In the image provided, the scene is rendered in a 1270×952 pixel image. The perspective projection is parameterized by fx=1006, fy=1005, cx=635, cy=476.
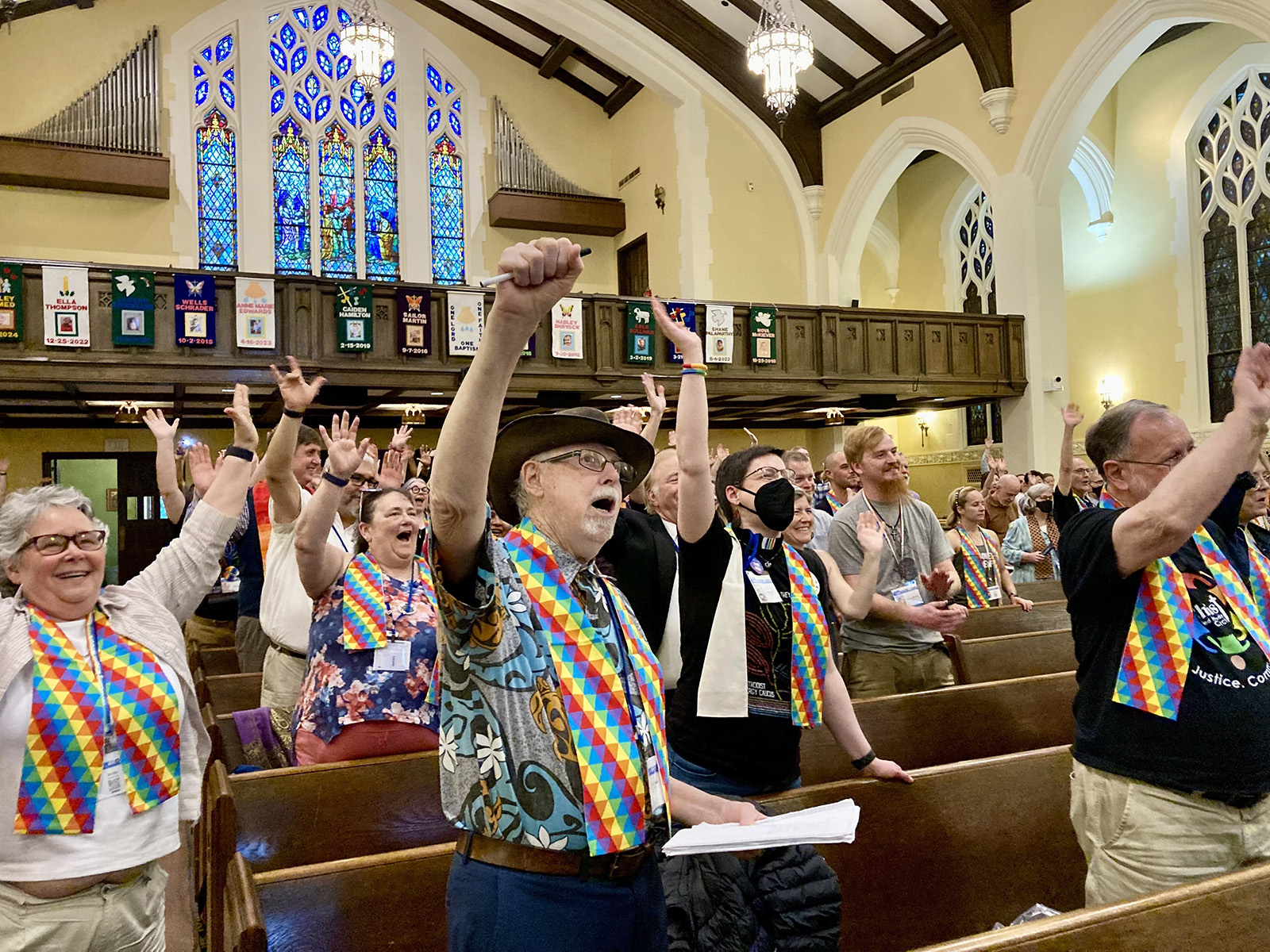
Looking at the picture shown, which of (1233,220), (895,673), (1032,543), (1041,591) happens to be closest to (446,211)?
(1233,220)

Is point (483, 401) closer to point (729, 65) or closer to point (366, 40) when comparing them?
point (366, 40)

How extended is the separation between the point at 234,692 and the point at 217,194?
11.9m

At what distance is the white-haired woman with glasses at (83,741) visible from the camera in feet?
6.12

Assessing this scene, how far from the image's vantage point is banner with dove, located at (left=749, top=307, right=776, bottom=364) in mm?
12062

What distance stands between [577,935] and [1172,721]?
1192 mm

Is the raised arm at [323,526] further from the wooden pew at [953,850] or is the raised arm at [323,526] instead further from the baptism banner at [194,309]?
the baptism banner at [194,309]

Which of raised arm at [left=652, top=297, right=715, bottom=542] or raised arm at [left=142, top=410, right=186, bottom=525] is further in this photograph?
raised arm at [left=142, top=410, right=186, bottom=525]

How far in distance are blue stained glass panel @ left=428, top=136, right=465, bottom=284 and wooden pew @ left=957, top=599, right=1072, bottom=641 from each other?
37.2 feet

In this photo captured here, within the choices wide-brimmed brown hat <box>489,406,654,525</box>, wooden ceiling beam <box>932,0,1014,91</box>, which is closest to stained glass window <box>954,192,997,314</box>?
wooden ceiling beam <box>932,0,1014,91</box>

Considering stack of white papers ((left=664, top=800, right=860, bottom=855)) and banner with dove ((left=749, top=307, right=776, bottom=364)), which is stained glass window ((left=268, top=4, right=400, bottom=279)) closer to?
banner with dove ((left=749, top=307, right=776, bottom=364))

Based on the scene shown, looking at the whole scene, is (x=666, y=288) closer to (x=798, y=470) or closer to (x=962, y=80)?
(x=962, y=80)

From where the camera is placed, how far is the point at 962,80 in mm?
12648

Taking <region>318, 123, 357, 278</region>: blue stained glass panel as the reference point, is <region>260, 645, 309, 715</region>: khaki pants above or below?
below

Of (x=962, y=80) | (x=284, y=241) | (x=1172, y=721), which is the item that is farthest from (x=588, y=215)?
(x=1172, y=721)
